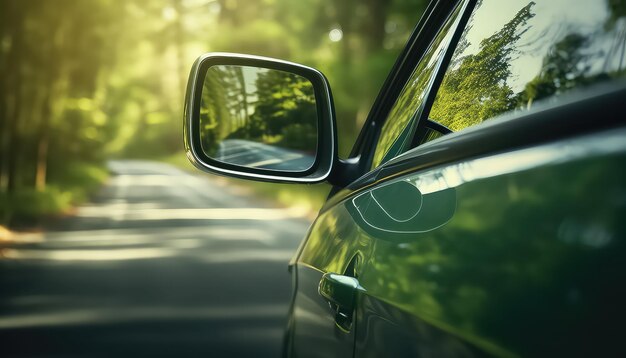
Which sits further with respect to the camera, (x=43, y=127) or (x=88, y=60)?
(x=88, y=60)

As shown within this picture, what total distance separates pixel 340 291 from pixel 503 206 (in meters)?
0.92

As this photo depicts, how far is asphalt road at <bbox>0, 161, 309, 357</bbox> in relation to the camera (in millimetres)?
6980

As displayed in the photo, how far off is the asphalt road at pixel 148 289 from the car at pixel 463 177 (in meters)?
3.98

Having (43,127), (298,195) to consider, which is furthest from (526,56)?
(43,127)

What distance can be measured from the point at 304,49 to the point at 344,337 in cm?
2757

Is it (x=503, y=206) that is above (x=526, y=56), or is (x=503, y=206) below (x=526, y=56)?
below

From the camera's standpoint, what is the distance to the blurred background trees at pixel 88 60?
2308cm

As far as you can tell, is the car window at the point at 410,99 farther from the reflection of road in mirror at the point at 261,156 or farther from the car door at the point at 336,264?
the reflection of road in mirror at the point at 261,156

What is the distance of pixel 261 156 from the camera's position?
2.89 m

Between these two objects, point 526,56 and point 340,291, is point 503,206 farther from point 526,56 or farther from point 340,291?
point 340,291

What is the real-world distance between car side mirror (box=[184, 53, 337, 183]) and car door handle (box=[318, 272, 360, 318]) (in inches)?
14.7

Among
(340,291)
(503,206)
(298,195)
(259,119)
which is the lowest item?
(298,195)

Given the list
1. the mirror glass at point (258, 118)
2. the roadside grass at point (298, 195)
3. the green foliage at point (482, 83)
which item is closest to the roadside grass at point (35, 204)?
the roadside grass at point (298, 195)

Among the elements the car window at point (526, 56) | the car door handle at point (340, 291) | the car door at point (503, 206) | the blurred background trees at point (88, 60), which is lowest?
the car door handle at point (340, 291)
